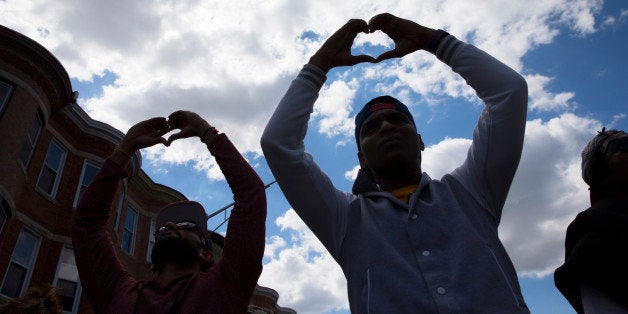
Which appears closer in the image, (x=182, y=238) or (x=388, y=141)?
(x=388, y=141)

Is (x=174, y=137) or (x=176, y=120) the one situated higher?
(x=176, y=120)

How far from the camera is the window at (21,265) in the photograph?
444 inches

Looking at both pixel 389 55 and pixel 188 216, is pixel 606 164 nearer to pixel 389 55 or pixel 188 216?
pixel 389 55

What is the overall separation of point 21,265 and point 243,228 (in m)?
11.9

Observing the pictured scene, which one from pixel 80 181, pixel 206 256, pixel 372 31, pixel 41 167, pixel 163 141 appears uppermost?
pixel 80 181

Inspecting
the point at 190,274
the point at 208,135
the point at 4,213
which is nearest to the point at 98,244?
the point at 190,274

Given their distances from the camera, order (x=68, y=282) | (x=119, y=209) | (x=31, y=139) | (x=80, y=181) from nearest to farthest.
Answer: (x=31, y=139) < (x=68, y=282) < (x=80, y=181) < (x=119, y=209)

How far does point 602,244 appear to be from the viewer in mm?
1881

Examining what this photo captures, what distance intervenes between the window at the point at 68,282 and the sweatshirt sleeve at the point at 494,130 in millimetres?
13890

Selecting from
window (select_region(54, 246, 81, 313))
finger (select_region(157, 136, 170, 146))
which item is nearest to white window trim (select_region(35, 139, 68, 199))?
window (select_region(54, 246, 81, 313))

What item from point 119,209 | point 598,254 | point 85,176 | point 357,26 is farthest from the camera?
point 119,209

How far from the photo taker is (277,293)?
3306cm

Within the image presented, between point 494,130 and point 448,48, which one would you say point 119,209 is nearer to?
point 448,48

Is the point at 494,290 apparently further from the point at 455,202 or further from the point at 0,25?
the point at 0,25
